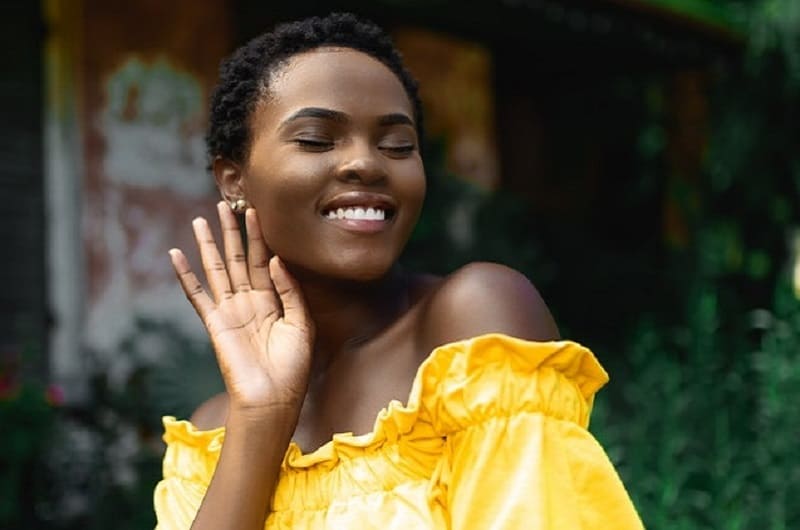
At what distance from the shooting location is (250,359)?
216cm

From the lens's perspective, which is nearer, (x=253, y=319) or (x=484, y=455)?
(x=484, y=455)

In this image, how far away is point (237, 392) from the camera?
212 centimetres

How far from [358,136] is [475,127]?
18.0 ft

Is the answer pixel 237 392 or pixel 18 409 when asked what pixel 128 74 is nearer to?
pixel 18 409

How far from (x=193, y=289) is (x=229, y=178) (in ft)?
0.65

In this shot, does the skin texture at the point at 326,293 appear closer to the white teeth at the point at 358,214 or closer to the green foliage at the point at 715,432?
the white teeth at the point at 358,214

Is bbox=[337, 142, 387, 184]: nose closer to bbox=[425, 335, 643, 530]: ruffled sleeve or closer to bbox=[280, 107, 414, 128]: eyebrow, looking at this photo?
bbox=[280, 107, 414, 128]: eyebrow

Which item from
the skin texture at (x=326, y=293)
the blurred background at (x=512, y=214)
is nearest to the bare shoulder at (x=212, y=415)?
the skin texture at (x=326, y=293)

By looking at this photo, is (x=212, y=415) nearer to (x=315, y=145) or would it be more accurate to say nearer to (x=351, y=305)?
(x=351, y=305)

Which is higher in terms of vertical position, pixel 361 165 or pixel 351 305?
pixel 361 165

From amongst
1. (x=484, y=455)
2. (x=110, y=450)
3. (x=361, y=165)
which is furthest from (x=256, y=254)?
(x=110, y=450)

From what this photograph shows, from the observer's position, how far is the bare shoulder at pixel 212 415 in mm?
2385

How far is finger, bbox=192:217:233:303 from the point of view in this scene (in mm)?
2285

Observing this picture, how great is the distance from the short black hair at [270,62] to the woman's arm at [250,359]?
0.14 meters
